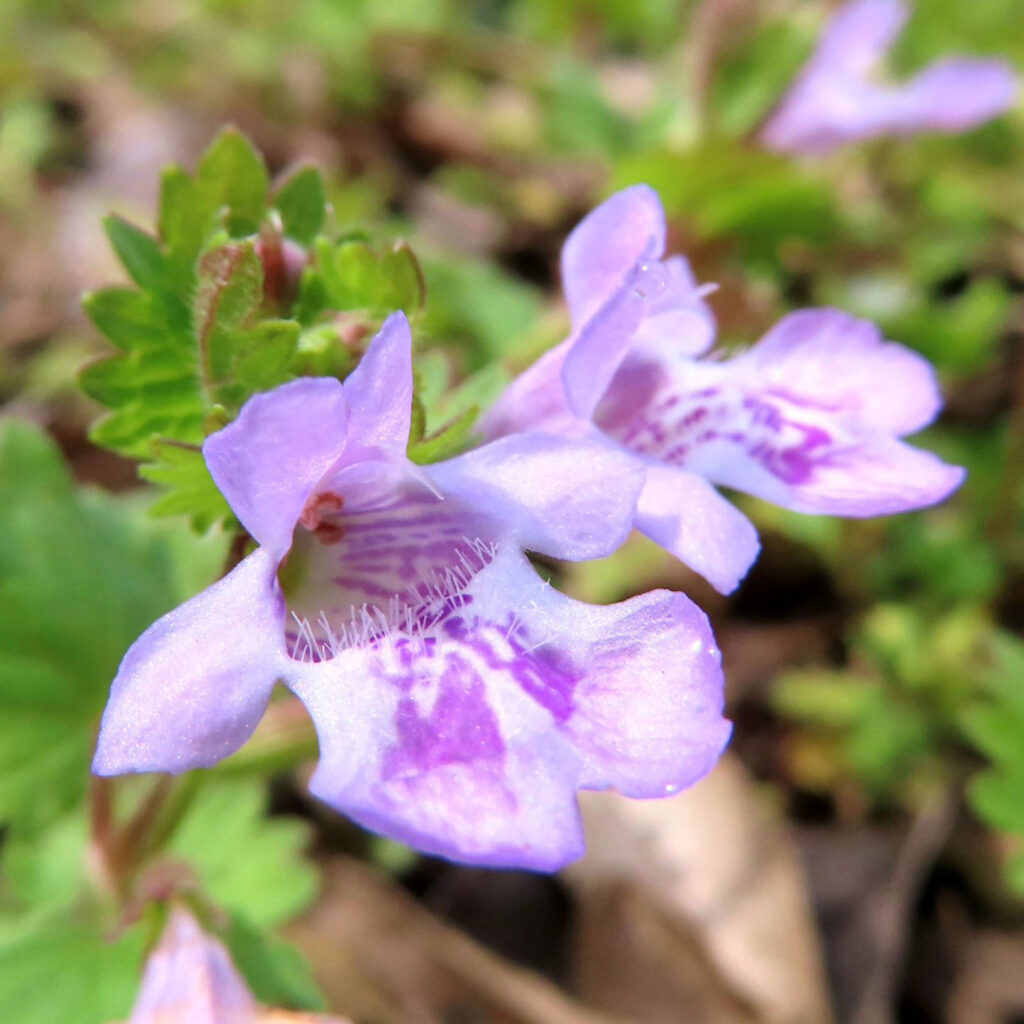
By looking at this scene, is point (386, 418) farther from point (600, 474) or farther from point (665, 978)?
point (665, 978)

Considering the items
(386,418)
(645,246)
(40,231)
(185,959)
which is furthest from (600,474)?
(40,231)

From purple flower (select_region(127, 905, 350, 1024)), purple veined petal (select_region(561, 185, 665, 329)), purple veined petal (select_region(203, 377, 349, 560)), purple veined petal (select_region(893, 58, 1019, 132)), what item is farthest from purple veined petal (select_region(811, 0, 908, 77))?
purple flower (select_region(127, 905, 350, 1024))

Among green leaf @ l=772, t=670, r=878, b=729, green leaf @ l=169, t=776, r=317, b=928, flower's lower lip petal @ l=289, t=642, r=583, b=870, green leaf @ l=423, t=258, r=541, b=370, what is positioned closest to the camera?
flower's lower lip petal @ l=289, t=642, r=583, b=870

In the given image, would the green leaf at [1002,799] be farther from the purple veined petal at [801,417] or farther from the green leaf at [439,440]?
the green leaf at [439,440]

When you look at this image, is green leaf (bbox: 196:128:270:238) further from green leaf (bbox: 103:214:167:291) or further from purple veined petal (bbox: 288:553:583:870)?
purple veined petal (bbox: 288:553:583:870)

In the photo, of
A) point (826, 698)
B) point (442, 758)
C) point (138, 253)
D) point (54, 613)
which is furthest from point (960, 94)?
point (442, 758)

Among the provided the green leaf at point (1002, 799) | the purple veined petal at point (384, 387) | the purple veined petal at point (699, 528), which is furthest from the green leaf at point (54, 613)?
the green leaf at point (1002, 799)

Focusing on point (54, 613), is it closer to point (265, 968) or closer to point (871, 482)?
point (265, 968)
